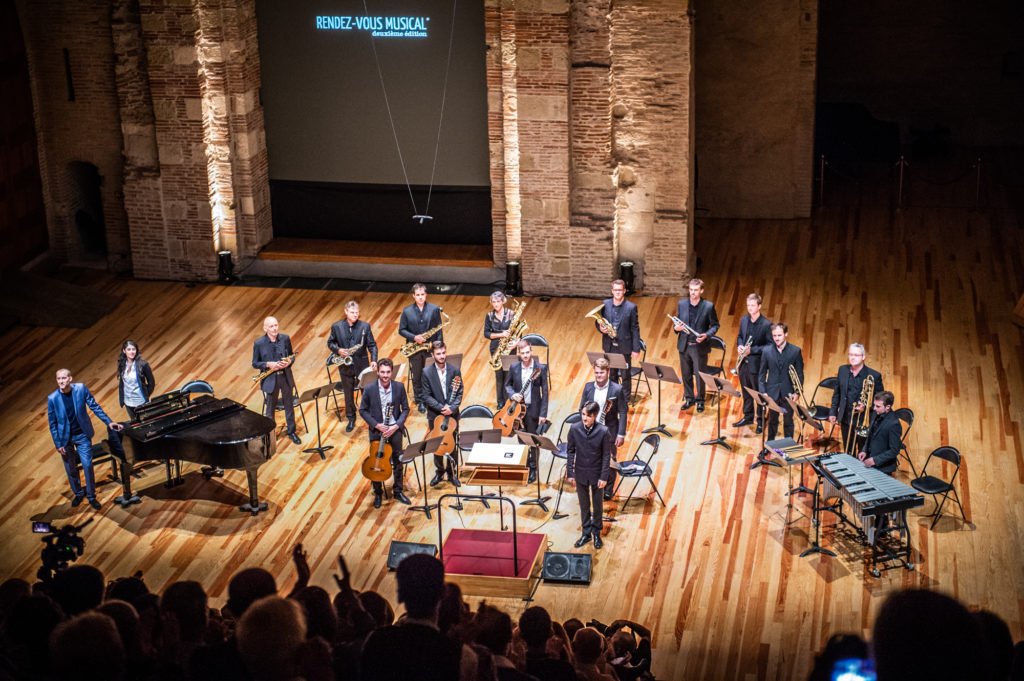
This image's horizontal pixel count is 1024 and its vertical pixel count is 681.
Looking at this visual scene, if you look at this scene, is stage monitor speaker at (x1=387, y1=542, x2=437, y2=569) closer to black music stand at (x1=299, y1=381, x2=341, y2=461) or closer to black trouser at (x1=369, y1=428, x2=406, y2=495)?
black trouser at (x1=369, y1=428, x2=406, y2=495)

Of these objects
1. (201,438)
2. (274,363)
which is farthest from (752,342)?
(201,438)

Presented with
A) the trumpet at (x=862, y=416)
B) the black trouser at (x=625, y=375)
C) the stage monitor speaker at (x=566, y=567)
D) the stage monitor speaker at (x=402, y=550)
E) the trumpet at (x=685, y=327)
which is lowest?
the stage monitor speaker at (x=566, y=567)

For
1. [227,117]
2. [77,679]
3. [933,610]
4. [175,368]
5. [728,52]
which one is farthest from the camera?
[728,52]

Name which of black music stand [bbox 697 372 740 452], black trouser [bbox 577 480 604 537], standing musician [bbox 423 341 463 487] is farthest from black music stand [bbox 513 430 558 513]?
black music stand [bbox 697 372 740 452]

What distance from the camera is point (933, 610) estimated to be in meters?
3.95

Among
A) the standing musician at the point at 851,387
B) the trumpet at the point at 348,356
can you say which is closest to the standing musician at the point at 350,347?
the trumpet at the point at 348,356

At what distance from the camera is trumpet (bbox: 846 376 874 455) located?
34.1 ft

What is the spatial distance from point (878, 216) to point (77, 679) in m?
15.3

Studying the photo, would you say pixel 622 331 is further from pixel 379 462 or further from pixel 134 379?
pixel 134 379

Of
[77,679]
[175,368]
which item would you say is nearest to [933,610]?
[77,679]

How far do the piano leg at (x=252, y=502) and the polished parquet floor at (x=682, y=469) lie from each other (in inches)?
4.1

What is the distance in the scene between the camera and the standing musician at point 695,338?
1208 centimetres

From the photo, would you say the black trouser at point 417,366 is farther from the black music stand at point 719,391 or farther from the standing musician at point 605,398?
the black music stand at point 719,391

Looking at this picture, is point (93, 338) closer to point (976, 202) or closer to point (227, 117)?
point (227, 117)
